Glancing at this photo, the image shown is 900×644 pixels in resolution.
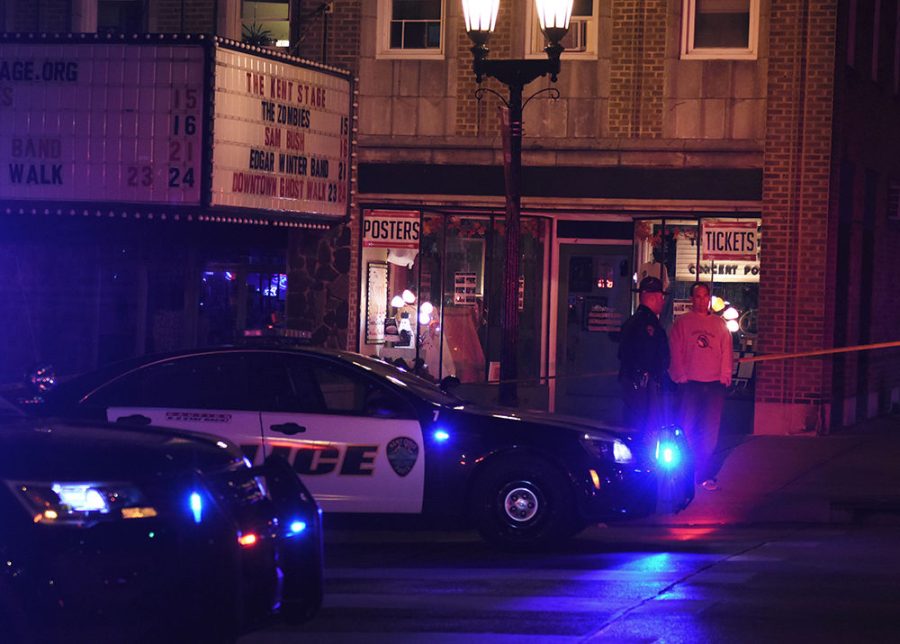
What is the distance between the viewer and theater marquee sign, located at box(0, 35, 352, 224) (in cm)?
1780

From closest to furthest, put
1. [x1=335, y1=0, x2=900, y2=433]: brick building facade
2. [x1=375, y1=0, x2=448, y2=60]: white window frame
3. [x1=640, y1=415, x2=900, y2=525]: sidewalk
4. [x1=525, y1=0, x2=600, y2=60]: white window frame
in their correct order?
[x1=640, y1=415, x2=900, y2=525]: sidewalk, [x1=335, y1=0, x2=900, y2=433]: brick building facade, [x1=525, y1=0, x2=600, y2=60]: white window frame, [x1=375, y1=0, x2=448, y2=60]: white window frame

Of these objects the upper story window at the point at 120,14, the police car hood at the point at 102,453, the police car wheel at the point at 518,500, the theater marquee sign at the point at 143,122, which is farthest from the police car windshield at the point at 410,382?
the upper story window at the point at 120,14

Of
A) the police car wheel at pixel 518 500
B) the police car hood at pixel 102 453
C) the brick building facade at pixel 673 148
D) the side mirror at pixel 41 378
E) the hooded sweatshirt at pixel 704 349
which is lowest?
the police car wheel at pixel 518 500

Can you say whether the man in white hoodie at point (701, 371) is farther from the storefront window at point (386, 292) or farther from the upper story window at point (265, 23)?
the upper story window at point (265, 23)

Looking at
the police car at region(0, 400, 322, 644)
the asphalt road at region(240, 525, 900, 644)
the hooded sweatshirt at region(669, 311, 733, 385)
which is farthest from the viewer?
the hooded sweatshirt at region(669, 311, 733, 385)

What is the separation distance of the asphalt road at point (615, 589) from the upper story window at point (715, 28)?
8.60 metres

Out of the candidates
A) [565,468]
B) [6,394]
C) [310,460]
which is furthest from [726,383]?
[6,394]

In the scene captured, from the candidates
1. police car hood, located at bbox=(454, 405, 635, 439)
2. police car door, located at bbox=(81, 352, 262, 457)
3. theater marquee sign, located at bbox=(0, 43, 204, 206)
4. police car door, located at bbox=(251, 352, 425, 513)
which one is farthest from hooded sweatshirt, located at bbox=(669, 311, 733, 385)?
theater marquee sign, located at bbox=(0, 43, 204, 206)

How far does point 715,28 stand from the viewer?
19.2 m

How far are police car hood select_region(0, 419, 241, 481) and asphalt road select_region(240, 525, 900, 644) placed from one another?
1472mm

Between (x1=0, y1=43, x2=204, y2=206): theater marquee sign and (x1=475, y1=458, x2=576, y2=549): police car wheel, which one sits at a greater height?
(x1=0, y1=43, x2=204, y2=206): theater marquee sign

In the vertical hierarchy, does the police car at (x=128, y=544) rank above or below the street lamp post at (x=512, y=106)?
below

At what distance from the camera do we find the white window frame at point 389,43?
19766 mm

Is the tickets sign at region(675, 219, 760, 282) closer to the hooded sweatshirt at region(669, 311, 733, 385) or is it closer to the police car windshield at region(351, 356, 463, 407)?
the hooded sweatshirt at region(669, 311, 733, 385)
